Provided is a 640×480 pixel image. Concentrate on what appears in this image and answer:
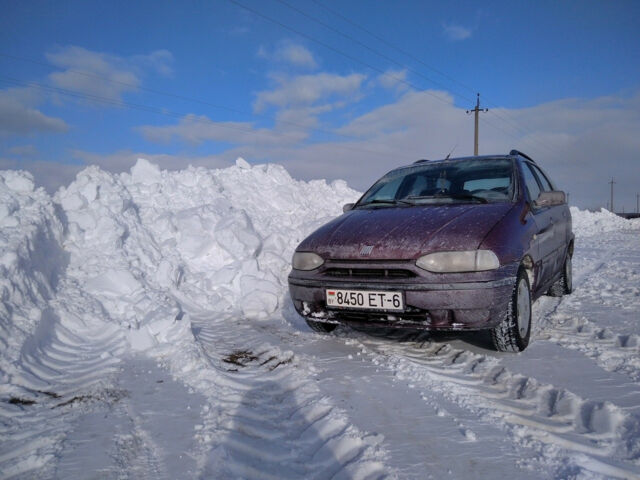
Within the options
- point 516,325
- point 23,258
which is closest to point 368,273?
point 516,325

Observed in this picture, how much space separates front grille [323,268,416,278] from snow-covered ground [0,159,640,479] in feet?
2.06

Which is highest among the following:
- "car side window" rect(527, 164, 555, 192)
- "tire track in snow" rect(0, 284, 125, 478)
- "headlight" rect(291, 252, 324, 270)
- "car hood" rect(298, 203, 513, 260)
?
"car side window" rect(527, 164, 555, 192)

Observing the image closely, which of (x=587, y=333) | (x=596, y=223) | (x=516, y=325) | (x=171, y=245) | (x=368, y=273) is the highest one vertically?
(x=596, y=223)

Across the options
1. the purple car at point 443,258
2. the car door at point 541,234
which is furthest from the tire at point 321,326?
the car door at point 541,234

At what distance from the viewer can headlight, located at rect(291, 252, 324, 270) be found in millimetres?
3244

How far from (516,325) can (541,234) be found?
114 centimetres

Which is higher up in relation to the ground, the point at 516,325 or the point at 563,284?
the point at 563,284

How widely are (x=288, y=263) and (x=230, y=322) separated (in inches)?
70.1

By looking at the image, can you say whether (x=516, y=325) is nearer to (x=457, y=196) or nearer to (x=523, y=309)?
(x=523, y=309)

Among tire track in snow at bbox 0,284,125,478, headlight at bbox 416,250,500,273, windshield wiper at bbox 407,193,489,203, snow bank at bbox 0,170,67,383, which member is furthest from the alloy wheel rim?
snow bank at bbox 0,170,67,383

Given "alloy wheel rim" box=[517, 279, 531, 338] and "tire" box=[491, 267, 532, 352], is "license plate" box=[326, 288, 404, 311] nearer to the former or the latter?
"tire" box=[491, 267, 532, 352]

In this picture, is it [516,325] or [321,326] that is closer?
[516,325]

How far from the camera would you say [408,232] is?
9.75 feet

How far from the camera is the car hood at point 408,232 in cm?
280
